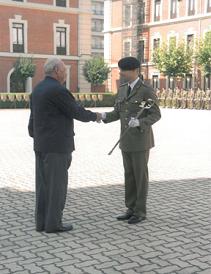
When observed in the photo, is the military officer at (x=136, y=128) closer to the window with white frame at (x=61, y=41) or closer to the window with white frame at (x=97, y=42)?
the window with white frame at (x=61, y=41)

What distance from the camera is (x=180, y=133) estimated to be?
1622cm

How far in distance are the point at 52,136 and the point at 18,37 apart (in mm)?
34757

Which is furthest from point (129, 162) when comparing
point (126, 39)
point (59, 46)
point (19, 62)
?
point (126, 39)

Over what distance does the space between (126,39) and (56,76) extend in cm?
4731

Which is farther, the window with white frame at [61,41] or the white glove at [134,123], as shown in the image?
the window with white frame at [61,41]

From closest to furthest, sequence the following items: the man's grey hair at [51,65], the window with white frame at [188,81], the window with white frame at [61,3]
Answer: the man's grey hair at [51,65]
the window with white frame at [61,3]
the window with white frame at [188,81]

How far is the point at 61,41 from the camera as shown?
40406mm

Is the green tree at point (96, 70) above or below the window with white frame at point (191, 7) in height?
below

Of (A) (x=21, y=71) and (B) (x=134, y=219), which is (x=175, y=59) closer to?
(A) (x=21, y=71)

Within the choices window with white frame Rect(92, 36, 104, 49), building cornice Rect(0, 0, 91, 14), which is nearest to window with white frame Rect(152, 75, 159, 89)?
building cornice Rect(0, 0, 91, 14)

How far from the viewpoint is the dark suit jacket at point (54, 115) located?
4.96 metres

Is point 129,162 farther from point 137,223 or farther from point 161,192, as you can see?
point 161,192

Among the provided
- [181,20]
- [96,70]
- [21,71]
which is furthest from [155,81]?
[21,71]

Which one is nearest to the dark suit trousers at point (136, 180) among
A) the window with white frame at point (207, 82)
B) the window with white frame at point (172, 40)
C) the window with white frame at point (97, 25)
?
→ the window with white frame at point (172, 40)
